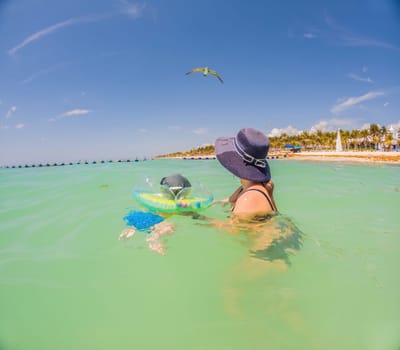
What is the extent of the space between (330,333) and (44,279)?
7.66 feet

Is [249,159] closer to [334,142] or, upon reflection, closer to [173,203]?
[173,203]

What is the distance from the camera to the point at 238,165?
7.37ft

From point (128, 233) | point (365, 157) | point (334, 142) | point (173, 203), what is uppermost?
point (334, 142)

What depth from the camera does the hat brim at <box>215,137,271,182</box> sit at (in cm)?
218

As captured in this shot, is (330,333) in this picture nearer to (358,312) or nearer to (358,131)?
(358,312)

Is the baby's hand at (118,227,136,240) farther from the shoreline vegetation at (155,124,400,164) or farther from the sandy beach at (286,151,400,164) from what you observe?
the shoreline vegetation at (155,124,400,164)

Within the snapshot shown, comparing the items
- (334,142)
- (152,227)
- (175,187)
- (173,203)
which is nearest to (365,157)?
(175,187)

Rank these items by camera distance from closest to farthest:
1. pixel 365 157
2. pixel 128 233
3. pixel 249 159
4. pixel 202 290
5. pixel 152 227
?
pixel 202 290, pixel 249 159, pixel 152 227, pixel 128 233, pixel 365 157

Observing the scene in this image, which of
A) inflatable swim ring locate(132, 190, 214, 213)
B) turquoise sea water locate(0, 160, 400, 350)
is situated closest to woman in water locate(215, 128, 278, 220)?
turquoise sea water locate(0, 160, 400, 350)

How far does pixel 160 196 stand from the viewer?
316 centimetres

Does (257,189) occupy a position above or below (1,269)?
above

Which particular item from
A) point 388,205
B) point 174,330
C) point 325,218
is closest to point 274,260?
point 174,330

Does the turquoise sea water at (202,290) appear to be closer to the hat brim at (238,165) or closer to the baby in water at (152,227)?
the baby in water at (152,227)

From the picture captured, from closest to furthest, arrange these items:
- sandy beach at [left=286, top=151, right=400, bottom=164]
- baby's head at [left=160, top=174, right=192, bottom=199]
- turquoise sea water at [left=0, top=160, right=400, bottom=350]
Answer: turquoise sea water at [left=0, top=160, right=400, bottom=350] < baby's head at [left=160, top=174, right=192, bottom=199] < sandy beach at [left=286, top=151, right=400, bottom=164]
